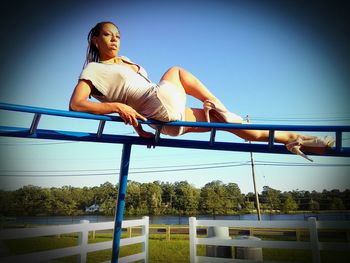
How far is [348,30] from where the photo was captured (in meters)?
1.76

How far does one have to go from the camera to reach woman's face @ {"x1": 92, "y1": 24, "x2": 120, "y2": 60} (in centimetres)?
119

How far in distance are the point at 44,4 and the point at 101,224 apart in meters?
1.66

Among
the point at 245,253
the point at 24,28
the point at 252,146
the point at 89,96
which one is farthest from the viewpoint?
the point at 245,253

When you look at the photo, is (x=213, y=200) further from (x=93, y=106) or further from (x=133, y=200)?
(x=93, y=106)

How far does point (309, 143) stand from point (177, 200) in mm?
22836

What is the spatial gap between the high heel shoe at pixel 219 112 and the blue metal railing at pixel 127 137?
56mm

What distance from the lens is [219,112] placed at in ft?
3.86

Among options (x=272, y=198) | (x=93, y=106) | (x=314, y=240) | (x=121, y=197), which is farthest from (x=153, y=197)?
(x=93, y=106)

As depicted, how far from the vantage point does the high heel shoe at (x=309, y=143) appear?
3.54 ft

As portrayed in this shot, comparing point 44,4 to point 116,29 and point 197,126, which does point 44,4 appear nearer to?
point 116,29

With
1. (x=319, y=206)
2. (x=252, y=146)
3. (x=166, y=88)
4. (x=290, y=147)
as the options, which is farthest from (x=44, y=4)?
(x=319, y=206)

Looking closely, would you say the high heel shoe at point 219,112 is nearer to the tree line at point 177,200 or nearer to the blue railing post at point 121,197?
the blue railing post at point 121,197

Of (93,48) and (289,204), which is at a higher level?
(93,48)

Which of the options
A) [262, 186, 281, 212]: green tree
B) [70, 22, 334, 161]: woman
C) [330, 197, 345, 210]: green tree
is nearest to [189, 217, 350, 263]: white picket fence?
[70, 22, 334, 161]: woman
